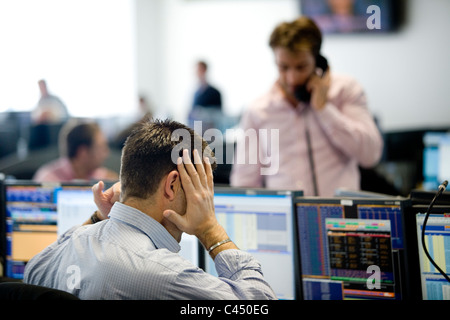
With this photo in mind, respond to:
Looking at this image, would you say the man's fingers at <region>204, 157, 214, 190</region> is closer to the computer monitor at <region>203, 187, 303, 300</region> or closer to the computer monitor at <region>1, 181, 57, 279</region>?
the computer monitor at <region>203, 187, 303, 300</region>

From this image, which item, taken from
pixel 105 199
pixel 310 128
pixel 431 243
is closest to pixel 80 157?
pixel 310 128

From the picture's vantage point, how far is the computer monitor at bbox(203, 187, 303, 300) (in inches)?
56.4

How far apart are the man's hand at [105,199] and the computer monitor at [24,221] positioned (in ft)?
1.20

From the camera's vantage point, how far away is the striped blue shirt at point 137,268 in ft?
3.30

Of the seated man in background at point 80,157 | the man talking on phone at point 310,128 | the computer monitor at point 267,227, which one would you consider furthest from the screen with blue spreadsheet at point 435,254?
the seated man in background at point 80,157

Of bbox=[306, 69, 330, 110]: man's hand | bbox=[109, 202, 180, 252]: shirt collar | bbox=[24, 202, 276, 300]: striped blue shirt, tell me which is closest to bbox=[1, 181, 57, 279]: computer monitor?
bbox=[24, 202, 276, 300]: striped blue shirt

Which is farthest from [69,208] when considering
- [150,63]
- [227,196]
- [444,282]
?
[150,63]

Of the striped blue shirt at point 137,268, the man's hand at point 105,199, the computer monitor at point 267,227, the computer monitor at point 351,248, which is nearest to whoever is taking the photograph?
the striped blue shirt at point 137,268

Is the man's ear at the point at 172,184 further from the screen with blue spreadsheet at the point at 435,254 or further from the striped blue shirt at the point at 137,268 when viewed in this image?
the screen with blue spreadsheet at the point at 435,254

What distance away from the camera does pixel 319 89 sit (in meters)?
2.00

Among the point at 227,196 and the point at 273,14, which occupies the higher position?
the point at 273,14

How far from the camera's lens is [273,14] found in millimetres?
6434
